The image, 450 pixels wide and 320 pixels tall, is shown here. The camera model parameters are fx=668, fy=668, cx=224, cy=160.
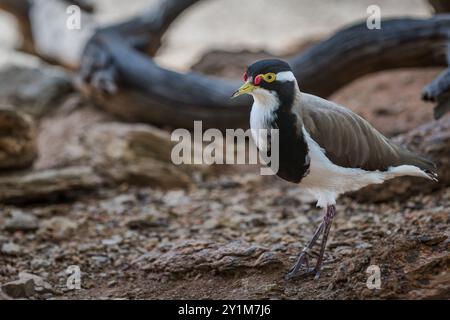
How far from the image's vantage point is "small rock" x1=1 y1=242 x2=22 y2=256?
483cm

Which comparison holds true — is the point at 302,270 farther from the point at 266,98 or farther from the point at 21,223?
the point at 21,223

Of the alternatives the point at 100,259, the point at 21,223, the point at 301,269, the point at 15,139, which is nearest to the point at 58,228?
the point at 21,223

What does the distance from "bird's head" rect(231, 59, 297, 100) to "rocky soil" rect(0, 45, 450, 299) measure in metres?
1.06

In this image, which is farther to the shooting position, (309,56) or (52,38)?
(52,38)

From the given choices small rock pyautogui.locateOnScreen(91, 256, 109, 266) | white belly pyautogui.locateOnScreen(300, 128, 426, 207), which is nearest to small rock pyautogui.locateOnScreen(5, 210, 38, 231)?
small rock pyautogui.locateOnScreen(91, 256, 109, 266)

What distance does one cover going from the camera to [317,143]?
369cm

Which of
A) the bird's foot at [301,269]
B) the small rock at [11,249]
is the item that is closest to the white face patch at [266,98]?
the bird's foot at [301,269]

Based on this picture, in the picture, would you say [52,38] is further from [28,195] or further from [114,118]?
[28,195]

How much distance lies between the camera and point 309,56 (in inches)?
258

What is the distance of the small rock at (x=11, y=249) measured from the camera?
4.83m

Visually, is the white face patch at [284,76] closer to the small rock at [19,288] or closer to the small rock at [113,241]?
the small rock at [19,288]

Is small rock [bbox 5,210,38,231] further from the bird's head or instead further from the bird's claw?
the bird's head

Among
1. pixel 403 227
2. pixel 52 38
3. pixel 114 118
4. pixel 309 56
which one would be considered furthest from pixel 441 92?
pixel 52 38

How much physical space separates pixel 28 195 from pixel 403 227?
10.7 feet
